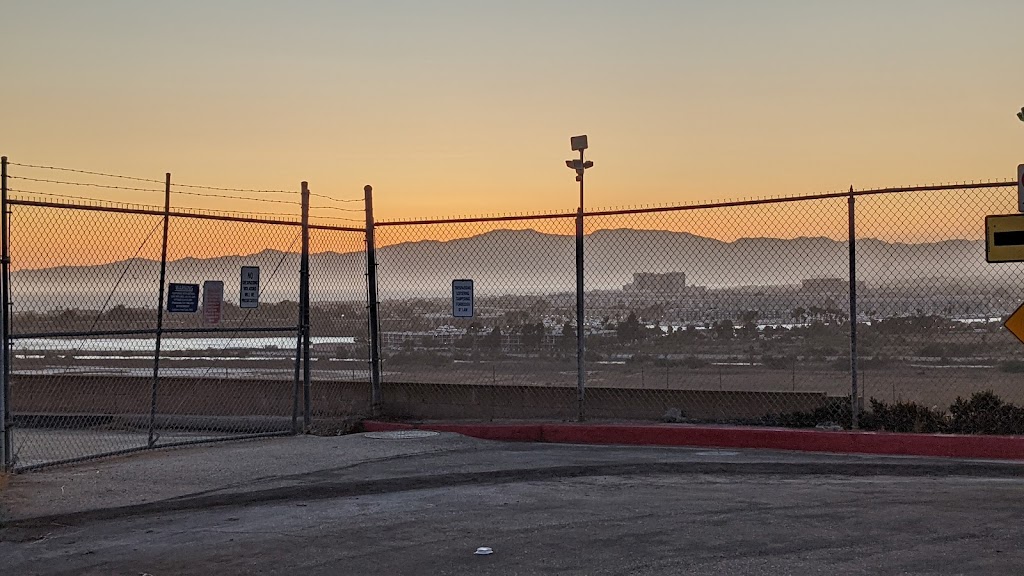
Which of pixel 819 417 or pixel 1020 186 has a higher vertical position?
pixel 1020 186

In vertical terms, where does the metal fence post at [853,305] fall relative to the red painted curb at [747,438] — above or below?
above

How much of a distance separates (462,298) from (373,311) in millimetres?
1596

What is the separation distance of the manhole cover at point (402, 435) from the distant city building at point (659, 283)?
11.9 feet

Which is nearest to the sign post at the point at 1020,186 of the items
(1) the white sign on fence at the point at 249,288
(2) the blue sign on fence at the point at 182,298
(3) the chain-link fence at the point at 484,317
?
(3) the chain-link fence at the point at 484,317

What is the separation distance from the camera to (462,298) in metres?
13.7

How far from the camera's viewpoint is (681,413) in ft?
44.1

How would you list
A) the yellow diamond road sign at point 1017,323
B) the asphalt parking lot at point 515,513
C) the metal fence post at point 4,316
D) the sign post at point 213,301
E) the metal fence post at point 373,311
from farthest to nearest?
the metal fence post at point 373,311, the sign post at point 213,301, the metal fence post at point 4,316, the yellow diamond road sign at point 1017,323, the asphalt parking lot at point 515,513

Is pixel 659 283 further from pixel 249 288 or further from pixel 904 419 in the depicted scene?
pixel 249 288

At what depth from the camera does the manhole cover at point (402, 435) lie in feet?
42.6

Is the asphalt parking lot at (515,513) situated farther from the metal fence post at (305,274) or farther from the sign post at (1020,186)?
the sign post at (1020,186)

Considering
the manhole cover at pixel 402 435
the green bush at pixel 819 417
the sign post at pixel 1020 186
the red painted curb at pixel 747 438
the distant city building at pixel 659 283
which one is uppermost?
the sign post at pixel 1020 186

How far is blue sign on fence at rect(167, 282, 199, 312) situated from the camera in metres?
12.4

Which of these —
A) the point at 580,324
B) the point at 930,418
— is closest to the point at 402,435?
the point at 580,324

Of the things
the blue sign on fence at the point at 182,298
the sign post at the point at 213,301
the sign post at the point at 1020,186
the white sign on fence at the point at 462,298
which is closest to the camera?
the sign post at the point at 1020,186
